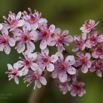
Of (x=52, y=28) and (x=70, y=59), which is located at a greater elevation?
(x=52, y=28)

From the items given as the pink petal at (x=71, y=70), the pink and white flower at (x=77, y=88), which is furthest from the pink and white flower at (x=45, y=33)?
the pink and white flower at (x=77, y=88)

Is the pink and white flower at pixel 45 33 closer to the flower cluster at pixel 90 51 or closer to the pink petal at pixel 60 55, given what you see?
the pink petal at pixel 60 55

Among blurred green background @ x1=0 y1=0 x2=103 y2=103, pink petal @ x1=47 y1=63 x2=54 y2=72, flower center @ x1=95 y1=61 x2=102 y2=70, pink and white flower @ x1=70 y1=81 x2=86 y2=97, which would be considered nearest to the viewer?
pink petal @ x1=47 y1=63 x2=54 y2=72

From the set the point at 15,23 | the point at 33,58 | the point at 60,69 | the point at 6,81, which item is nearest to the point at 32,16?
the point at 15,23

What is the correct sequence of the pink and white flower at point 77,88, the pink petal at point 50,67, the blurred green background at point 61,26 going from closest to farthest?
the pink petal at point 50,67, the pink and white flower at point 77,88, the blurred green background at point 61,26

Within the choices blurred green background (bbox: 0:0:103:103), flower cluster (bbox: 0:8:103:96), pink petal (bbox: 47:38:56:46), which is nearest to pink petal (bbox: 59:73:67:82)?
flower cluster (bbox: 0:8:103:96)

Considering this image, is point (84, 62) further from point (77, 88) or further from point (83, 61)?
point (77, 88)

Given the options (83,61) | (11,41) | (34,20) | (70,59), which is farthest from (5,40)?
(83,61)

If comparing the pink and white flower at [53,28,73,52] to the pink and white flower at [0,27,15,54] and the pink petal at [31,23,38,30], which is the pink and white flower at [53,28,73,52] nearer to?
the pink petal at [31,23,38,30]

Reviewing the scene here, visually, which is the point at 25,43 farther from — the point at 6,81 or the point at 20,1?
the point at 20,1
